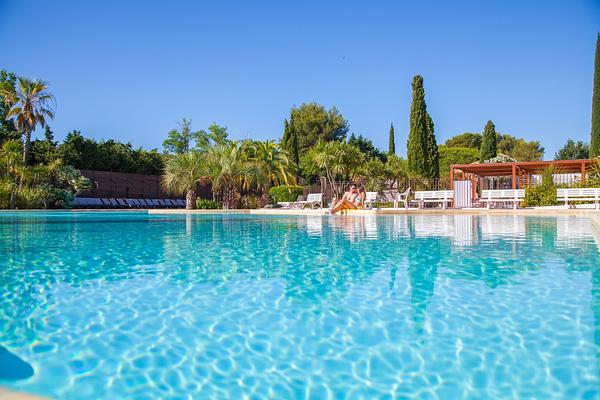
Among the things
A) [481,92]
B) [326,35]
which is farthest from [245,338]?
[481,92]

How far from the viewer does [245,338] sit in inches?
115

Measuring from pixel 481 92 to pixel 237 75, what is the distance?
53.6 feet

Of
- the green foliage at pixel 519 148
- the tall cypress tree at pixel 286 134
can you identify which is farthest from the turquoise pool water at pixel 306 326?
the green foliage at pixel 519 148

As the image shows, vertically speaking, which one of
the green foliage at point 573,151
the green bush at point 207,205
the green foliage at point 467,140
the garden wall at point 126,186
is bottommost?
the green bush at point 207,205

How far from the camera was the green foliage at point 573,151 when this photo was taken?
4097cm

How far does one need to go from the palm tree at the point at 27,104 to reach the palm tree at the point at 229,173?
28.6 feet

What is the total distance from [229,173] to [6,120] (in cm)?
1307

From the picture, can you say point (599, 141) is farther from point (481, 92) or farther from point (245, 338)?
point (245, 338)

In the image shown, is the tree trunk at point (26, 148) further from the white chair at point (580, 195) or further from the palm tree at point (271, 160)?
the white chair at point (580, 195)

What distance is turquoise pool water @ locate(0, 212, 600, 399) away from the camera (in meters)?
2.28

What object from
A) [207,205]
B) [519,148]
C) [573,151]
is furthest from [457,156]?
[207,205]

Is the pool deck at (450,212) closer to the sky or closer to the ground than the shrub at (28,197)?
closer to the ground

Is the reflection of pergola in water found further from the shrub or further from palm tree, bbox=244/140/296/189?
the shrub

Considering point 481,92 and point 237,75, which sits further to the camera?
point 481,92
